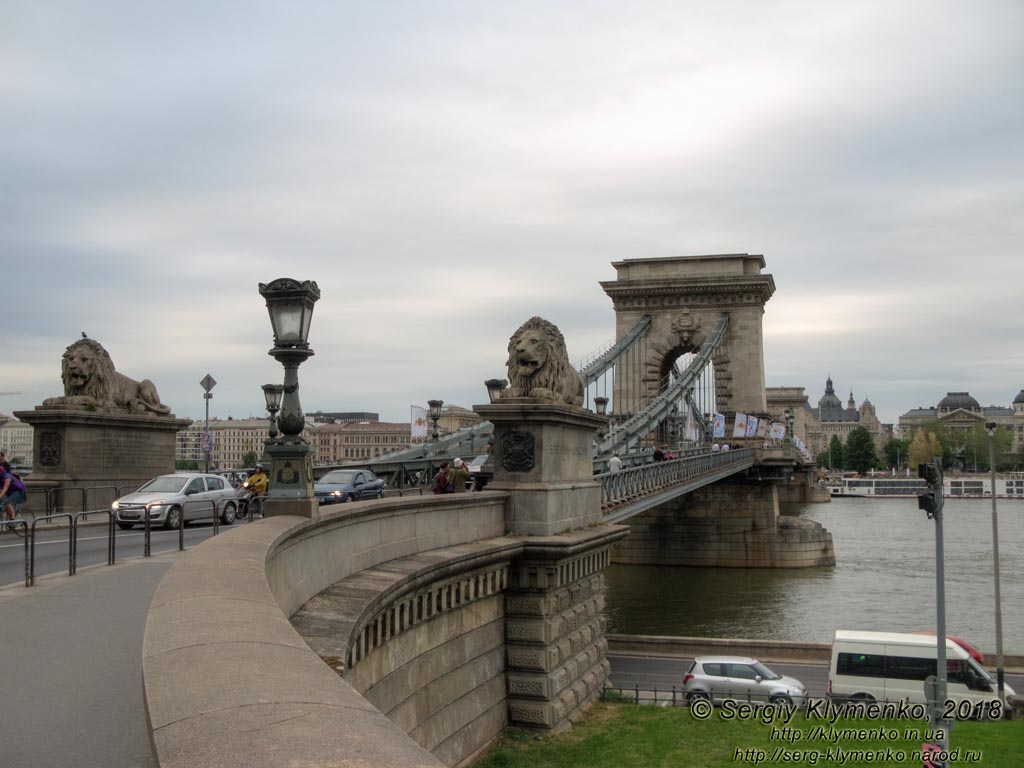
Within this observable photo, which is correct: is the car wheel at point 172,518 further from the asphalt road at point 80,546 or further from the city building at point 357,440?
the city building at point 357,440

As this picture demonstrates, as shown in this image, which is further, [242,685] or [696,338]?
[696,338]

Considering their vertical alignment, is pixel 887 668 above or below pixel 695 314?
below

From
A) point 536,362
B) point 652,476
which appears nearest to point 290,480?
point 536,362

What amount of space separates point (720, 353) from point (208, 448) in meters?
38.3

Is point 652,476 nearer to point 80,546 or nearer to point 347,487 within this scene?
point 347,487

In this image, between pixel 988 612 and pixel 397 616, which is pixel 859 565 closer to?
pixel 988 612

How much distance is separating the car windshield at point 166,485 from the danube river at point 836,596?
17.3 meters

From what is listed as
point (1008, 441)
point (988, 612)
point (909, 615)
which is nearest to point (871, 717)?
point (909, 615)

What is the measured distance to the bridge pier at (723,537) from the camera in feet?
167

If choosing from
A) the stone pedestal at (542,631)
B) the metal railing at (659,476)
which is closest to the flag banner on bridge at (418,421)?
the metal railing at (659,476)

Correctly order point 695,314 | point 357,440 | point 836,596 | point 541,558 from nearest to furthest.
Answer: point 541,558 → point 836,596 → point 695,314 → point 357,440

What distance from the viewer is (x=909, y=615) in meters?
Result: 33.4

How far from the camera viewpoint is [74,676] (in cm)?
564

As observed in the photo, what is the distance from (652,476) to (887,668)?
10.7 m
